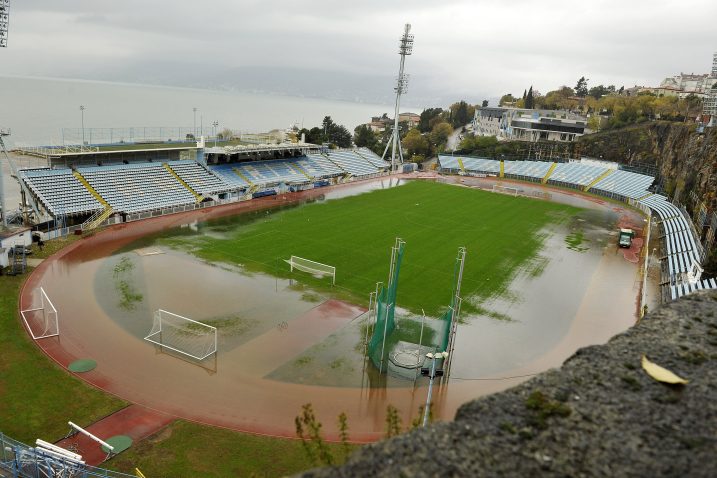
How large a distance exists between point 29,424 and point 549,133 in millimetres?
99303

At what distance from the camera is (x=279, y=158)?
217 ft

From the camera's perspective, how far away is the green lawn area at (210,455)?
14.8 m

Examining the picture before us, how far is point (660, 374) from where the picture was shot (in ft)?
32.0

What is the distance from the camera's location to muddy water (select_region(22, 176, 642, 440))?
18750mm

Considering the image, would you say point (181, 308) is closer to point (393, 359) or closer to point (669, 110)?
point (393, 359)

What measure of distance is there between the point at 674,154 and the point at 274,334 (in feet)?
234

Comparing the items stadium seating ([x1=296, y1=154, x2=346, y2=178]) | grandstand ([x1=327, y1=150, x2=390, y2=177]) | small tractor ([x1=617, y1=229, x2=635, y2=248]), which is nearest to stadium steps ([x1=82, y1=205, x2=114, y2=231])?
stadium seating ([x1=296, y1=154, x2=346, y2=178])

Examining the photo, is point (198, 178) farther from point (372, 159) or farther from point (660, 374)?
point (660, 374)

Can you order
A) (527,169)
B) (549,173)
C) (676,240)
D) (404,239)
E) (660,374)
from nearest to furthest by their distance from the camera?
(660,374), (404,239), (676,240), (549,173), (527,169)

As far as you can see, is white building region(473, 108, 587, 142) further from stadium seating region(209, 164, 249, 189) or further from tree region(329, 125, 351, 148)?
stadium seating region(209, 164, 249, 189)

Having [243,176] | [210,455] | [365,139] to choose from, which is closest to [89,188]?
[243,176]

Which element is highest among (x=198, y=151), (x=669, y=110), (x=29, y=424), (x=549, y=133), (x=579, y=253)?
(x=669, y=110)

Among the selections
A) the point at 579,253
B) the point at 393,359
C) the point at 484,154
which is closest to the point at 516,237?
the point at 579,253

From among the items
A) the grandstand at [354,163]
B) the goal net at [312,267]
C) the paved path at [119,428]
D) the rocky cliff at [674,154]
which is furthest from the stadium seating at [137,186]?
the rocky cliff at [674,154]
